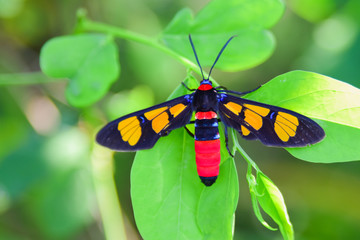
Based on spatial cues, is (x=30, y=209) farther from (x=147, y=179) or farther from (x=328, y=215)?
(x=328, y=215)

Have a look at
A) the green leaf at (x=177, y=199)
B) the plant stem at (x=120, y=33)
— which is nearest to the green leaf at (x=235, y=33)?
the plant stem at (x=120, y=33)

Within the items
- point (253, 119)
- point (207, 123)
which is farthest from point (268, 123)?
point (207, 123)

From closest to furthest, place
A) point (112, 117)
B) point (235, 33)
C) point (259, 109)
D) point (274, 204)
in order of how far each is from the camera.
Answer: point (274, 204) → point (259, 109) → point (235, 33) → point (112, 117)

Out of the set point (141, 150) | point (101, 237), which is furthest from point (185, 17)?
point (101, 237)

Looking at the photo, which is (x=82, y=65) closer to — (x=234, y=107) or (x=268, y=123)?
(x=234, y=107)

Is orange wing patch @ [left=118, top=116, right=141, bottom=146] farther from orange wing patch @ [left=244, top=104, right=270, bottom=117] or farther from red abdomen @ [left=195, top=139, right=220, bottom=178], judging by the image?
orange wing patch @ [left=244, top=104, right=270, bottom=117]

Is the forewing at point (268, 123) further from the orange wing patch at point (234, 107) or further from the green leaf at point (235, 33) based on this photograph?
the green leaf at point (235, 33)

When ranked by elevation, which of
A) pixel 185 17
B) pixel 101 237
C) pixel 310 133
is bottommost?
pixel 101 237

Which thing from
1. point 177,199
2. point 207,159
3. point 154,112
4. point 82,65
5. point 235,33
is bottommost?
point 177,199
